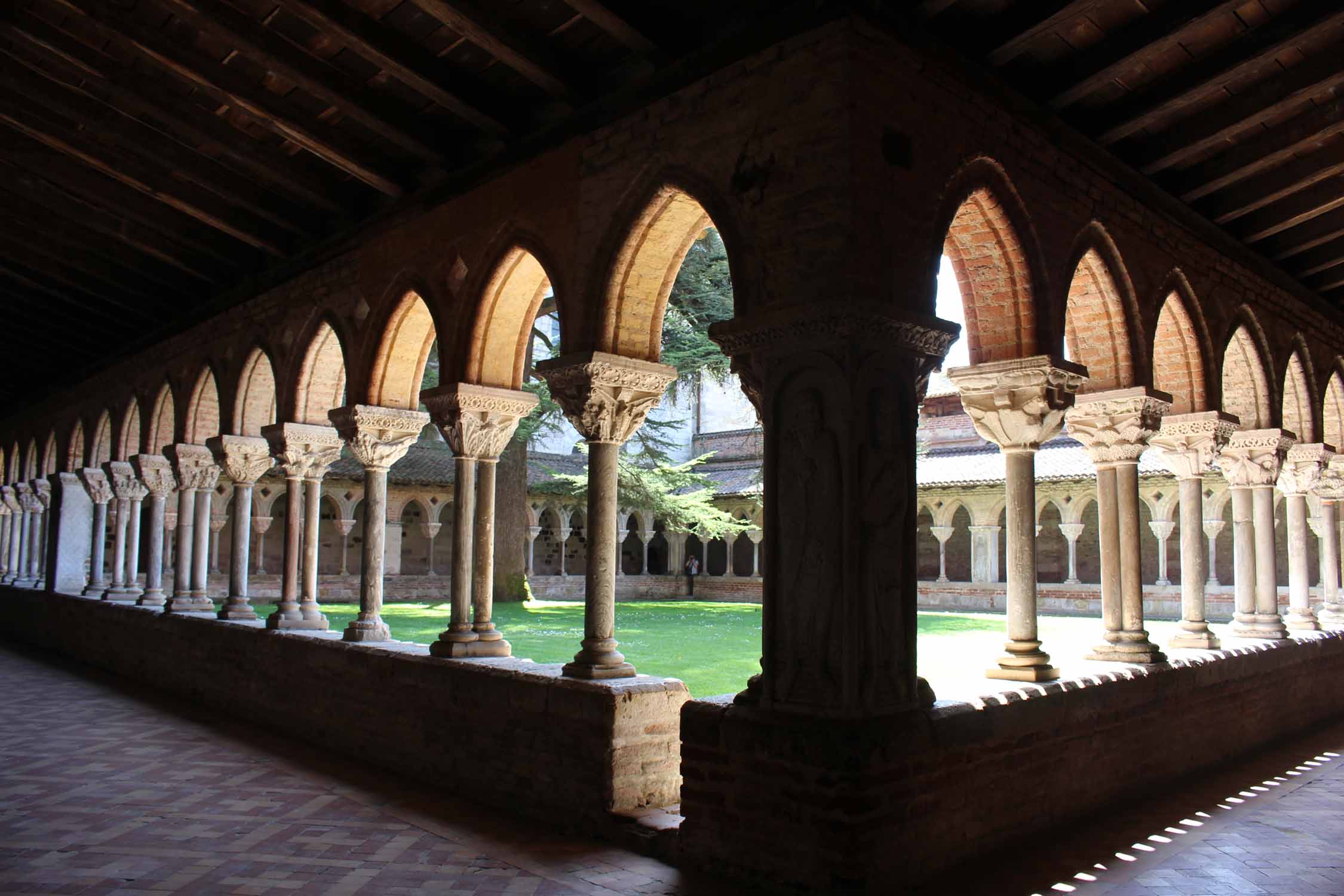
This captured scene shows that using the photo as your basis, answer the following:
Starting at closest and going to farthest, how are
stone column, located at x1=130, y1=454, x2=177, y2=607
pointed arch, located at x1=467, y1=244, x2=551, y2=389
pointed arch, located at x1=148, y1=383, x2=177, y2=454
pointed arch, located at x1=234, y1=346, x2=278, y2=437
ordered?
pointed arch, located at x1=467, y1=244, x2=551, y2=389 → pointed arch, located at x1=234, y1=346, x2=278, y2=437 → pointed arch, located at x1=148, y1=383, x2=177, y2=454 → stone column, located at x1=130, y1=454, x2=177, y2=607

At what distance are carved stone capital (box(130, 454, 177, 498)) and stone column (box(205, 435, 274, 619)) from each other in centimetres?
227

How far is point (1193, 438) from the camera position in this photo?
7.55 m

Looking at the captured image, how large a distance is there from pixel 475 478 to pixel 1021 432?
3.38 meters

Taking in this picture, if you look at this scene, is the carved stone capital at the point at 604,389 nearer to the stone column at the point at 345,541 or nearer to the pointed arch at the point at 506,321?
the pointed arch at the point at 506,321

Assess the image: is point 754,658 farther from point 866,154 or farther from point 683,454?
point 683,454

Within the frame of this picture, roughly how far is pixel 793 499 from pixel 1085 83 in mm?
2797

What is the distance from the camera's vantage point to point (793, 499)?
4.40 meters

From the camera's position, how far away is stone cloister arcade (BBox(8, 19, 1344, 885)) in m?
4.28

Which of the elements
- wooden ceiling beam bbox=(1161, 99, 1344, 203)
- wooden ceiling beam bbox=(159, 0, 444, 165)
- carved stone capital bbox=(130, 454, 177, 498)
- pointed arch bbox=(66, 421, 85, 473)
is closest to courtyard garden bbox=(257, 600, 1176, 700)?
carved stone capital bbox=(130, 454, 177, 498)

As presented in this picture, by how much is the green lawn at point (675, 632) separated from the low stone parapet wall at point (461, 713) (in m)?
2.43

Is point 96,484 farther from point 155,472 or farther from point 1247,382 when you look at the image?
point 1247,382

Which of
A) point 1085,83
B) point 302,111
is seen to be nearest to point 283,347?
point 302,111

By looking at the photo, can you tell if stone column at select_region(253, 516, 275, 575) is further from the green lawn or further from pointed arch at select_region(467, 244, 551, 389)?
pointed arch at select_region(467, 244, 551, 389)

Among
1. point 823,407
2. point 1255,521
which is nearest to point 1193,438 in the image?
point 1255,521
